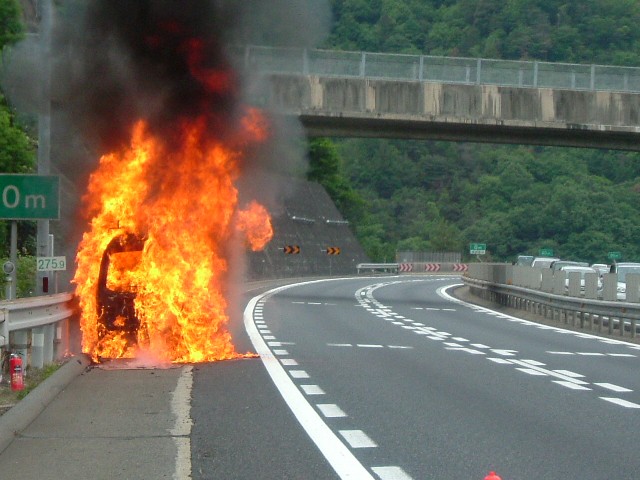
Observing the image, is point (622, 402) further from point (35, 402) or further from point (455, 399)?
point (35, 402)

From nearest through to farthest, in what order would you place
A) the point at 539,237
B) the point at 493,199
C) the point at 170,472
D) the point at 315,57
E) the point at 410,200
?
1. the point at 170,472
2. the point at 315,57
3. the point at 539,237
4. the point at 493,199
5. the point at 410,200

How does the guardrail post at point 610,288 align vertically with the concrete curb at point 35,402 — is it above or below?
above

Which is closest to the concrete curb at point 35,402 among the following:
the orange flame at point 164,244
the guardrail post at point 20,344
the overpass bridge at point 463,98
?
the guardrail post at point 20,344

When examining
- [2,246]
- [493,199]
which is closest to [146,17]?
[2,246]

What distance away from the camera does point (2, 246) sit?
33.8 meters

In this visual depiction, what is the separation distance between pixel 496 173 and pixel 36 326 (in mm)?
135820

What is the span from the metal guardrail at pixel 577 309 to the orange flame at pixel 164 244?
10243 millimetres

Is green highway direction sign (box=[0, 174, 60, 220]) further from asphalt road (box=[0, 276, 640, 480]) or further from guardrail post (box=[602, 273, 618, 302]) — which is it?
guardrail post (box=[602, 273, 618, 302])

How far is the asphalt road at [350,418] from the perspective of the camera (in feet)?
26.0

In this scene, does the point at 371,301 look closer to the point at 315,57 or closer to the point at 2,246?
the point at 315,57

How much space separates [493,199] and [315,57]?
10181 centimetres

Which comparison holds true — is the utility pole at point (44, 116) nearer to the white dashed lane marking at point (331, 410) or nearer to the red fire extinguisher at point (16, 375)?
the red fire extinguisher at point (16, 375)

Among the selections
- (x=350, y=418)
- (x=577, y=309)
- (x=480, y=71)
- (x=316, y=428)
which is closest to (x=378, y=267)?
(x=480, y=71)

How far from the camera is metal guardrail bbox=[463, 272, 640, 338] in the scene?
2425 cm
